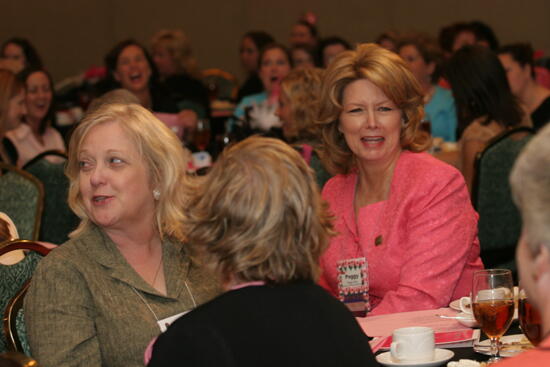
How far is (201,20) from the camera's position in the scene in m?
11.7

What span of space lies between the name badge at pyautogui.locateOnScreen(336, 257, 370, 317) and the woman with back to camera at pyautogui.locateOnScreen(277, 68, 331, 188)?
6.93 feet

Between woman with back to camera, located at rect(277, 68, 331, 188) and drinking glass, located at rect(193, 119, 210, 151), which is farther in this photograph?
drinking glass, located at rect(193, 119, 210, 151)

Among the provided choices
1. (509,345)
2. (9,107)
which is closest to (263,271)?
(509,345)

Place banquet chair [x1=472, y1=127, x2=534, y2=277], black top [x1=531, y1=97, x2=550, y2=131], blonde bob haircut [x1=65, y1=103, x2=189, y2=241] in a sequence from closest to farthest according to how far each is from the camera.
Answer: blonde bob haircut [x1=65, y1=103, x2=189, y2=241] < banquet chair [x1=472, y1=127, x2=534, y2=277] < black top [x1=531, y1=97, x2=550, y2=131]

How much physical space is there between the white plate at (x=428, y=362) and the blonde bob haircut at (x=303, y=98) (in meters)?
2.98

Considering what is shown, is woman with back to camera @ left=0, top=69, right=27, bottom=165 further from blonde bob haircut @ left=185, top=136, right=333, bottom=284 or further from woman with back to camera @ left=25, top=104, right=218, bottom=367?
blonde bob haircut @ left=185, top=136, right=333, bottom=284

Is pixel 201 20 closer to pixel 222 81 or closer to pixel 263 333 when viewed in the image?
pixel 222 81

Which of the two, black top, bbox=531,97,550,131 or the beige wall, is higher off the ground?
the beige wall

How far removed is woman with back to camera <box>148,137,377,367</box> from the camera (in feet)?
5.14

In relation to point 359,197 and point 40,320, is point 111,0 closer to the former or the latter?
point 359,197

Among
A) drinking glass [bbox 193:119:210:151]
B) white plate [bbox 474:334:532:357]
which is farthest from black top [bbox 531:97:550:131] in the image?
white plate [bbox 474:334:532:357]

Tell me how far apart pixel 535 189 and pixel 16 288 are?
163 centimetres

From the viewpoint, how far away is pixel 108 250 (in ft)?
7.97

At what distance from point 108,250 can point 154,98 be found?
4.89 m
